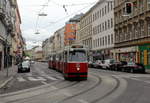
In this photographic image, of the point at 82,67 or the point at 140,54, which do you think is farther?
the point at 140,54

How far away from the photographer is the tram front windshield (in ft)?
72.2

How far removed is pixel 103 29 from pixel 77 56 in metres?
42.7

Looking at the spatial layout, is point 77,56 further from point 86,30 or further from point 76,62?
point 86,30

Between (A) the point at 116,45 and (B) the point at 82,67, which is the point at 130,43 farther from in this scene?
(B) the point at 82,67

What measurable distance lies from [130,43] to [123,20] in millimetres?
5187

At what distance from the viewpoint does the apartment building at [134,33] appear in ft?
138

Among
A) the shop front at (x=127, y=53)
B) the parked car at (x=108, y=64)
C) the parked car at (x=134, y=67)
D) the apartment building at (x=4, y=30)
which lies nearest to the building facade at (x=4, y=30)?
the apartment building at (x=4, y=30)

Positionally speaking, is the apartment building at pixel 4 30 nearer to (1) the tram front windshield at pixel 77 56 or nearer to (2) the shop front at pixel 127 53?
(1) the tram front windshield at pixel 77 56

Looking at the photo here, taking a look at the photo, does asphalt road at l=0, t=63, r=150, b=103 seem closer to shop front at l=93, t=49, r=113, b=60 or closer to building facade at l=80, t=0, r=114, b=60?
building facade at l=80, t=0, r=114, b=60

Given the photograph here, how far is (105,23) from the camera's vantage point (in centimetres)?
6222

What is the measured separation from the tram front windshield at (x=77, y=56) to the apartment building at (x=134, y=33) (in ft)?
52.5

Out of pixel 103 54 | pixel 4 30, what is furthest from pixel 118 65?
pixel 103 54

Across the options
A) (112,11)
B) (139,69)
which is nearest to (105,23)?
(112,11)

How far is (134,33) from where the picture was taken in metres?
46.4
